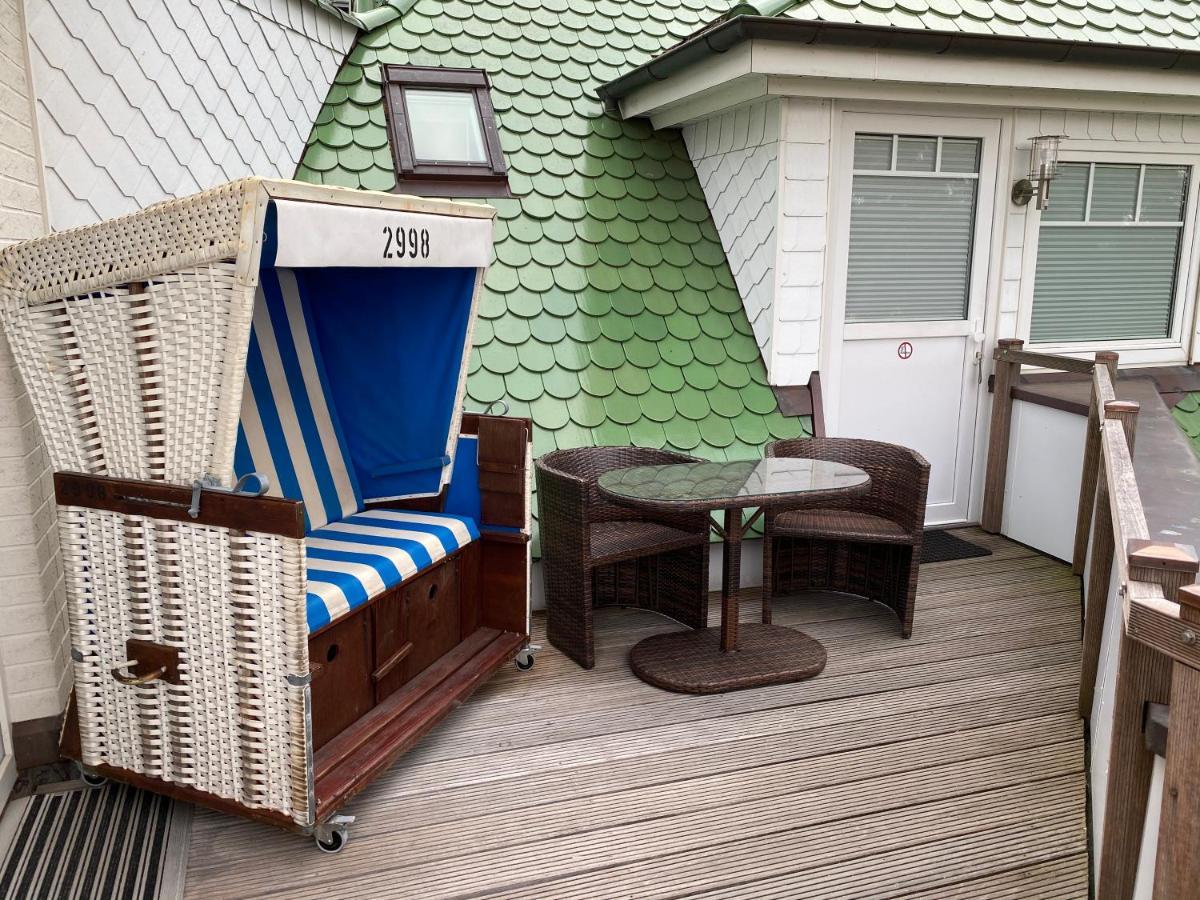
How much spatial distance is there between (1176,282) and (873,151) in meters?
2.43

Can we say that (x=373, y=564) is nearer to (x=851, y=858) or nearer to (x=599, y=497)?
(x=599, y=497)

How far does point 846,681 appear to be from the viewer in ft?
12.5

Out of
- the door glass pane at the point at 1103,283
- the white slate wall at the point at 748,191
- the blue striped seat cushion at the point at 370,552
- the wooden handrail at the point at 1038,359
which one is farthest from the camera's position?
the door glass pane at the point at 1103,283

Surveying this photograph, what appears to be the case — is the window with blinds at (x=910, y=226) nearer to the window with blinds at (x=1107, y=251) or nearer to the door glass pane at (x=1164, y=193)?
the window with blinds at (x=1107, y=251)

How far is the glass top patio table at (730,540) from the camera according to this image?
3.53 meters

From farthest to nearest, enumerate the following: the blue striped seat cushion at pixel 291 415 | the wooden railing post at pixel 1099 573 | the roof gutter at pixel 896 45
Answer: the roof gutter at pixel 896 45 < the blue striped seat cushion at pixel 291 415 < the wooden railing post at pixel 1099 573

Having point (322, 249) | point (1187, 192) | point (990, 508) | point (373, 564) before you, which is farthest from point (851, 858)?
point (1187, 192)

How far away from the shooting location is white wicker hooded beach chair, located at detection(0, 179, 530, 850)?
7.72 feet

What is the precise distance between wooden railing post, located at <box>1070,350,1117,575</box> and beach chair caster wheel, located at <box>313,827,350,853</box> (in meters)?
3.74

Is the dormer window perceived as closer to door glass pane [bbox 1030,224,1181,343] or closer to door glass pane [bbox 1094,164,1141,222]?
door glass pane [bbox 1030,224,1181,343]

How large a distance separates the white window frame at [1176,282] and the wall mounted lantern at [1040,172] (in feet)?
0.39

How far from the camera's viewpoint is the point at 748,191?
490 cm

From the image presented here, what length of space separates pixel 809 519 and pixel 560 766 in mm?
1810

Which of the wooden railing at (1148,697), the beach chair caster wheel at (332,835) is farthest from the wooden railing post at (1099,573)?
the beach chair caster wheel at (332,835)
